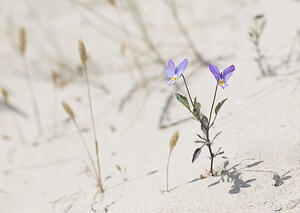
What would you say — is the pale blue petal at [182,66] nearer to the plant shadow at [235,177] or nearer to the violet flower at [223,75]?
the violet flower at [223,75]

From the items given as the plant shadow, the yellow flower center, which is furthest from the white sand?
the yellow flower center

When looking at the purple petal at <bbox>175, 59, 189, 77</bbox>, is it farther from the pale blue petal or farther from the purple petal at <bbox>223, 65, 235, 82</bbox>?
the purple petal at <bbox>223, 65, 235, 82</bbox>

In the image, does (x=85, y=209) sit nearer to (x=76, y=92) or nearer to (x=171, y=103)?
(x=171, y=103)

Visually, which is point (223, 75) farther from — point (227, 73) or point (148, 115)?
point (148, 115)

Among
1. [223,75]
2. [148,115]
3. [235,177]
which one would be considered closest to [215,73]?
[223,75]

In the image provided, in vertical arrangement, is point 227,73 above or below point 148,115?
below

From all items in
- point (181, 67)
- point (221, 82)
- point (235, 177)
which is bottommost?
point (235, 177)

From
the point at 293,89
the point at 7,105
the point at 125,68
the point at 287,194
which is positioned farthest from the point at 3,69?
the point at 287,194
